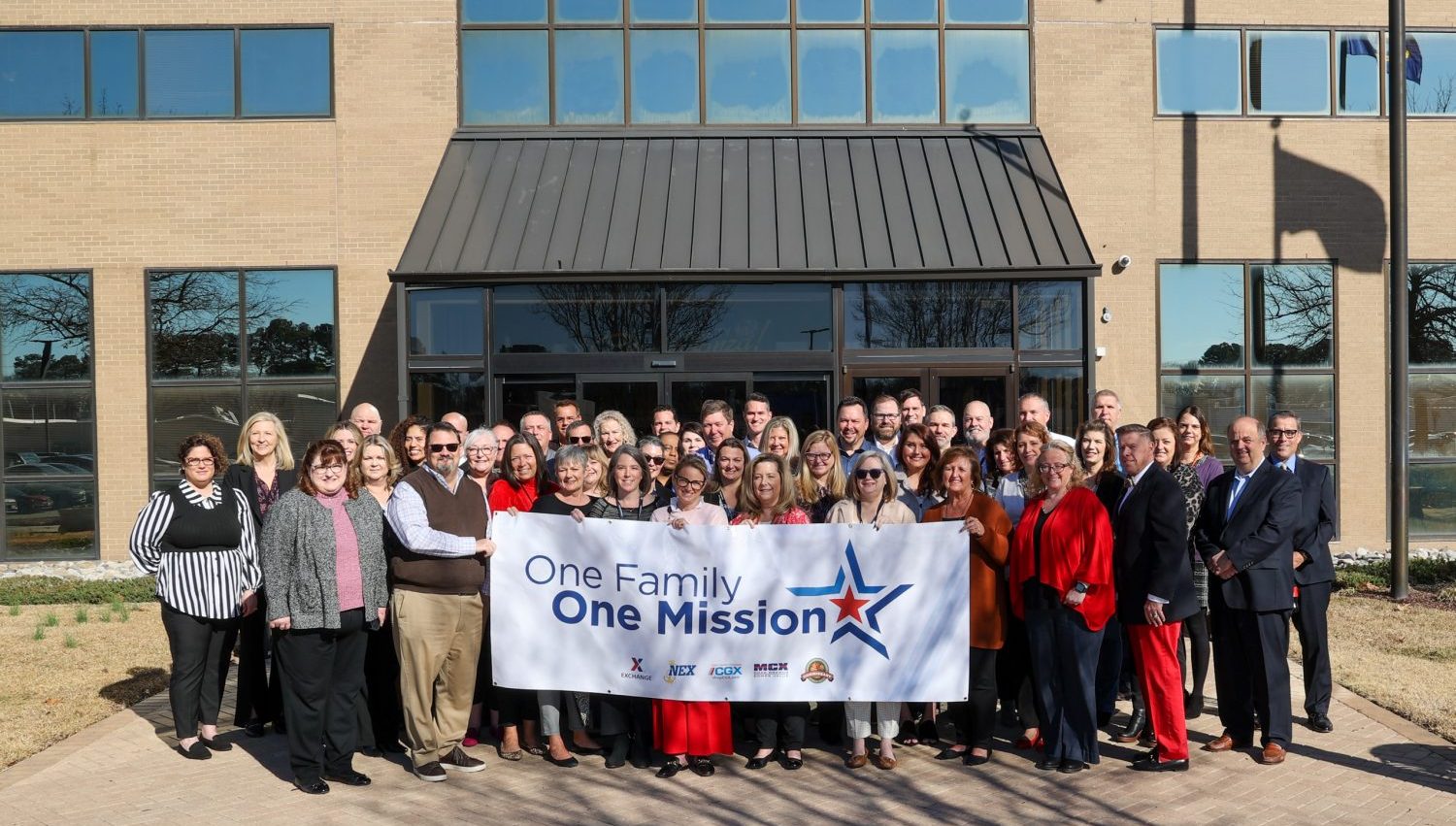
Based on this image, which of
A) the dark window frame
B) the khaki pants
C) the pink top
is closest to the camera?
the pink top

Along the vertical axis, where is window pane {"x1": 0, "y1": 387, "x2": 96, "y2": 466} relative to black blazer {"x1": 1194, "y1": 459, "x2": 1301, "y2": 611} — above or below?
above

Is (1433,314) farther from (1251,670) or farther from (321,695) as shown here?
(321,695)

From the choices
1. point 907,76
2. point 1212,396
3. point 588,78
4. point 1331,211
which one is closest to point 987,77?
point 907,76

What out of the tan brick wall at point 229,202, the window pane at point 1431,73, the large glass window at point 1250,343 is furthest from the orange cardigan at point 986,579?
the window pane at point 1431,73

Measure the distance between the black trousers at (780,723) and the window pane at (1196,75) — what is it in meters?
12.3

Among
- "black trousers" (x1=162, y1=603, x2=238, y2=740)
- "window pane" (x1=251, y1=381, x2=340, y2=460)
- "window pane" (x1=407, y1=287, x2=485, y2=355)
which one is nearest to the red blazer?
"black trousers" (x1=162, y1=603, x2=238, y2=740)

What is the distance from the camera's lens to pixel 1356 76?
53.9 feet

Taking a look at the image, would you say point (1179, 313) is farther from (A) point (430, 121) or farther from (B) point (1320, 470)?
(A) point (430, 121)

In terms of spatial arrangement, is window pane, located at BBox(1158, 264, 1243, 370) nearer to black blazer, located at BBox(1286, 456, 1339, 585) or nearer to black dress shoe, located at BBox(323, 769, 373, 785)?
black blazer, located at BBox(1286, 456, 1339, 585)

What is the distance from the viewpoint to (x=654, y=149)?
15859 mm

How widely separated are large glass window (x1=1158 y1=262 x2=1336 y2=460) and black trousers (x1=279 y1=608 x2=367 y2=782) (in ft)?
40.5

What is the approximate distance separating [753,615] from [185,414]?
11.6m

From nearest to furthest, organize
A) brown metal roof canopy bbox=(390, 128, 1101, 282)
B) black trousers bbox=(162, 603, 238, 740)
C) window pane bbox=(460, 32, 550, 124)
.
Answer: black trousers bbox=(162, 603, 238, 740), brown metal roof canopy bbox=(390, 128, 1101, 282), window pane bbox=(460, 32, 550, 124)

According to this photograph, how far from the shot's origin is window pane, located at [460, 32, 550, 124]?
1611 cm
